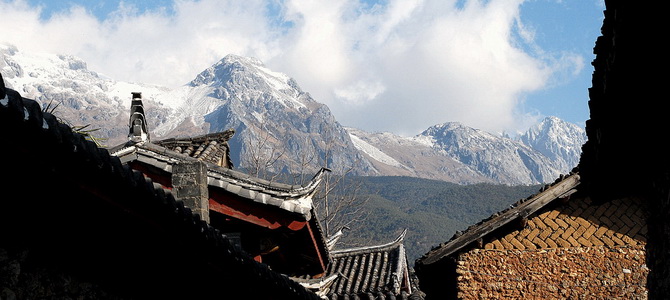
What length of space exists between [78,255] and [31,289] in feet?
1.44

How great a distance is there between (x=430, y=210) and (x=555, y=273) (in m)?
136

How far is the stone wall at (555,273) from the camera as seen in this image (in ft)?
37.8

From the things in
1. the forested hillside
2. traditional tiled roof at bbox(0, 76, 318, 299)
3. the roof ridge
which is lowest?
traditional tiled roof at bbox(0, 76, 318, 299)

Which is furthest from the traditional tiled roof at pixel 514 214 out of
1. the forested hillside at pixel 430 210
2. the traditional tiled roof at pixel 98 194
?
the forested hillside at pixel 430 210

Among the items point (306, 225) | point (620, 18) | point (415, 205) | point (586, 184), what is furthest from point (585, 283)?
point (415, 205)

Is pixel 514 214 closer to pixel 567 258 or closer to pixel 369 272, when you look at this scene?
pixel 567 258

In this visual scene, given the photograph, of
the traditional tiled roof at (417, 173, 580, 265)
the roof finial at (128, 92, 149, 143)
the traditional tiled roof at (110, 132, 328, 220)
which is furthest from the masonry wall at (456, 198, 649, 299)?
the roof finial at (128, 92, 149, 143)

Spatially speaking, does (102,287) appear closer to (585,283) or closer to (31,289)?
(31,289)

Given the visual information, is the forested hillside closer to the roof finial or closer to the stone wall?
the stone wall

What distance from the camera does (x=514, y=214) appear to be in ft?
38.7

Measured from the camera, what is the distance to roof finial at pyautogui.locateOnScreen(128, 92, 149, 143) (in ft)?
36.4

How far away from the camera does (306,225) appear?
1073cm

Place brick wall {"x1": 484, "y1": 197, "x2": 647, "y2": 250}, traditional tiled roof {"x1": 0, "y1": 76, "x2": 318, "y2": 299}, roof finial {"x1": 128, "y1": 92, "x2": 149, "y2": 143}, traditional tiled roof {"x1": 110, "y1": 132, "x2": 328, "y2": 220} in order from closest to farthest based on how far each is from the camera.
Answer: traditional tiled roof {"x1": 0, "y1": 76, "x2": 318, "y2": 299}
traditional tiled roof {"x1": 110, "y1": 132, "x2": 328, "y2": 220}
roof finial {"x1": 128, "y1": 92, "x2": 149, "y2": 143}
brick wall {"x1": 484, "y1": 197, "x2": 647, "y2": 250}

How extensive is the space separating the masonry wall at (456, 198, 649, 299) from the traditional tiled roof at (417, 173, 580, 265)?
9.8 inches
